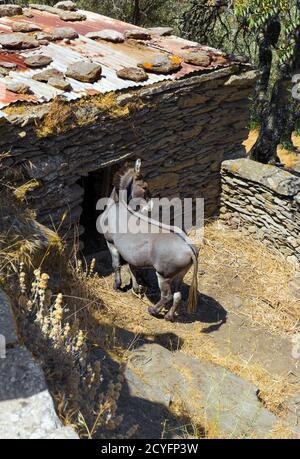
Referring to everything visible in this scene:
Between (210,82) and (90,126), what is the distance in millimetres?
2402

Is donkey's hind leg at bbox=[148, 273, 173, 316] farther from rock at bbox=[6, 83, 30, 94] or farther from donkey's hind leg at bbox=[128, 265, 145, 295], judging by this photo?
rock at bbox=[6, 83, 30, 94]

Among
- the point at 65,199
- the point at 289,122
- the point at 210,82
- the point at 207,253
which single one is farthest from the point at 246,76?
the point at 289,122

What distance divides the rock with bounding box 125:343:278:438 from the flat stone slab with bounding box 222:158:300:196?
355 cm

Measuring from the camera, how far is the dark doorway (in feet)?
28.3

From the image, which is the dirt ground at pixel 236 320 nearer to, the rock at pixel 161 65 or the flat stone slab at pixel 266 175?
the flat stone slab at pixel 266 175

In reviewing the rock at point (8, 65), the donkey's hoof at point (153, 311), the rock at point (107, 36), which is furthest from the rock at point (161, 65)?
the donkey's hoof at point (153, 311)

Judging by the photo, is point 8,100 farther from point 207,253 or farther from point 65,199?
point 207,253

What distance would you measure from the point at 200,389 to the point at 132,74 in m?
4.31

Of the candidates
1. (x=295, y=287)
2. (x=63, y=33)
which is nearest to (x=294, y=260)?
(x=295, y=287)

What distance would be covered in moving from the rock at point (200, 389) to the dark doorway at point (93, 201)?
2.94m

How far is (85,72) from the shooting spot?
730cm

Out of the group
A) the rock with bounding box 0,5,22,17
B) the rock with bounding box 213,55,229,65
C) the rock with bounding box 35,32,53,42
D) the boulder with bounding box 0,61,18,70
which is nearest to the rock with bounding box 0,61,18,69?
the boulder with bounding box 0,61,18,70

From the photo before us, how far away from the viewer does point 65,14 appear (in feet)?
32.2

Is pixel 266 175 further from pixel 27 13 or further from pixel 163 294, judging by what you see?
pixel 27 13
